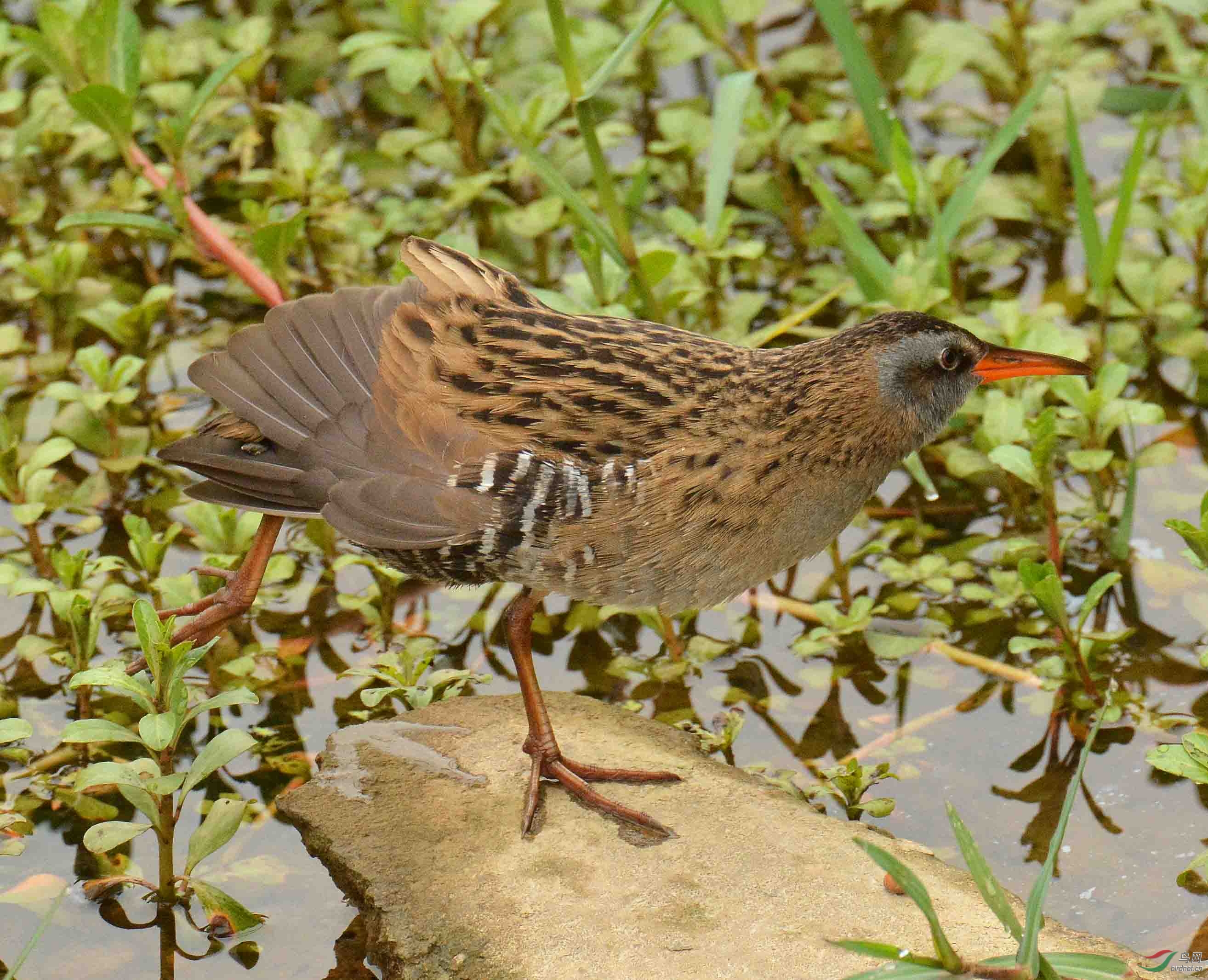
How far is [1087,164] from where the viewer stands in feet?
20.2

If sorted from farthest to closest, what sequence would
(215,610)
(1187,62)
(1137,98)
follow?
(1137,98), (1187,62), (215,610)

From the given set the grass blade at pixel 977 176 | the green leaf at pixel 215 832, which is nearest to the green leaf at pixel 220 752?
the green leaf at pixel 215 832

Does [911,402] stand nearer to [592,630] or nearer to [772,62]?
[592,630]

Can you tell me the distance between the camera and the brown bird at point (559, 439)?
11.9 feet

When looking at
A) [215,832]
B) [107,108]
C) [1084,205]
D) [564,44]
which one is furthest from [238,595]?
[1084,205]

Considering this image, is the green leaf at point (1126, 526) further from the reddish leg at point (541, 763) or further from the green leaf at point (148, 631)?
the green leaf at point (148, 631)

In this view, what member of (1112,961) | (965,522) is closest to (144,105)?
(965,522)

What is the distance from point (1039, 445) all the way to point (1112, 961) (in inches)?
61.7

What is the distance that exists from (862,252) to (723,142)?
1.66 feet

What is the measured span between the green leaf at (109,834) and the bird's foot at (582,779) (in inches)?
31.8

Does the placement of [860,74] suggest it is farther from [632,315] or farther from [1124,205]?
[632,315]

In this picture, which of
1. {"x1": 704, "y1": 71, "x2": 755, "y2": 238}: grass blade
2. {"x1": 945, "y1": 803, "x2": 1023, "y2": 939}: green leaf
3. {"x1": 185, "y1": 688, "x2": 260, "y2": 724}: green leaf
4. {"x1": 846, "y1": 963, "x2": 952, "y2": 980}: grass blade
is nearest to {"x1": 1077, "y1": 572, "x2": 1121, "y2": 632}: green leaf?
{"x1": 945, "y1": 803, "x2": 1023, "y2": 939}: green leaf

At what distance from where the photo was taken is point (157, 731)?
11.7 feet

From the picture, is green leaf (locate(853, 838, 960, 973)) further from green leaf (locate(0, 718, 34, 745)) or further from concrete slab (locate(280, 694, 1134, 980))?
green leaf (locate(0, 718, 34, 745))
